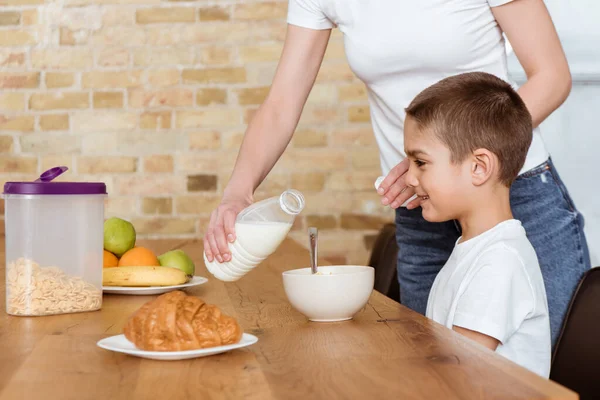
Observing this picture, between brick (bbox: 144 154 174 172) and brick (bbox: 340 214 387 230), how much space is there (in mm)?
697

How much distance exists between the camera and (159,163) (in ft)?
9.87

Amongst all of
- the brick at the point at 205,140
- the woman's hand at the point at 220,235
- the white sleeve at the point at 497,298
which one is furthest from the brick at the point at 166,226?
the white sleeve at the point at 497,298

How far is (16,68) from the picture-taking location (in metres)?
3.00

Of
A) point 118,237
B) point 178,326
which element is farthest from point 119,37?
point 178,326

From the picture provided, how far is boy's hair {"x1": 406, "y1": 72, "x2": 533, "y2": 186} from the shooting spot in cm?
133

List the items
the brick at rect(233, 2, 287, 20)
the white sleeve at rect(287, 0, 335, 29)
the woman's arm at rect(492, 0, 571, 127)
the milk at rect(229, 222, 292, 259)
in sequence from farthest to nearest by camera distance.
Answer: the brick at rect(233, 2, 287, 20) < the white sleeve at rect(287, 0, 335, 29) < the woman's arm at rect(492, 0, 571, 127) < the milk at rect(229, 222, 292, 259)

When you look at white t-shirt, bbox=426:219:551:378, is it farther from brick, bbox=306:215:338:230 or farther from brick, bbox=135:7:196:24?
brick, bbox=135:7:196:24

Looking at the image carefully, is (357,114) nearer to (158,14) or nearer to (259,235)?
(158,14)

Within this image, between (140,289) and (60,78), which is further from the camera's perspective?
(60,78)

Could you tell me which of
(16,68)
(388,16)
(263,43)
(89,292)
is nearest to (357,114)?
(263,43)

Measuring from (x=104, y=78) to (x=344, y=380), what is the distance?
8.15ft

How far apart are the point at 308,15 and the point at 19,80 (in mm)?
1774

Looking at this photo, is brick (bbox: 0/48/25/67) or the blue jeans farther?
brick (bbox: 0/48/25/67)

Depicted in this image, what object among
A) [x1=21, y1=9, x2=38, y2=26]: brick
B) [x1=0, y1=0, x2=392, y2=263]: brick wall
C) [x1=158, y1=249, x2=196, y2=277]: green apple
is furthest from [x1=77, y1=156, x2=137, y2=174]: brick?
[x1=158, y1=249, x2=196, y2=277]: green apple
